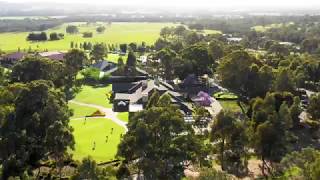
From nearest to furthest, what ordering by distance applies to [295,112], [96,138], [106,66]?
[96,138]
[295,112]
[106,66]

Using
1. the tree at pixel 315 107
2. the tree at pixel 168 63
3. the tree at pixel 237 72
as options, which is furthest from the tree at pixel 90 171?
the tree at pixel 168 63

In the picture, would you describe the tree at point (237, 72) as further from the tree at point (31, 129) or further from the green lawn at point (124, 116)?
the tree at point (31, 129)

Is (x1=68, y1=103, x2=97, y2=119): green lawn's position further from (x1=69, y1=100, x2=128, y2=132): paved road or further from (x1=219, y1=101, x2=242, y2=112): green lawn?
(x1=219, y1=101, x2=242, y2=112): green lawn

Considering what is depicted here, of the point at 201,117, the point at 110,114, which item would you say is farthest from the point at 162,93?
the point at 201,117

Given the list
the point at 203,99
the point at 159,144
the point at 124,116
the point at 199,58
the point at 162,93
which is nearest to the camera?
the point at 159,144

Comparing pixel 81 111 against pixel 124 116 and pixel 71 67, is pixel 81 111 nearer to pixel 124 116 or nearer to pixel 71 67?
pixel 124 116
